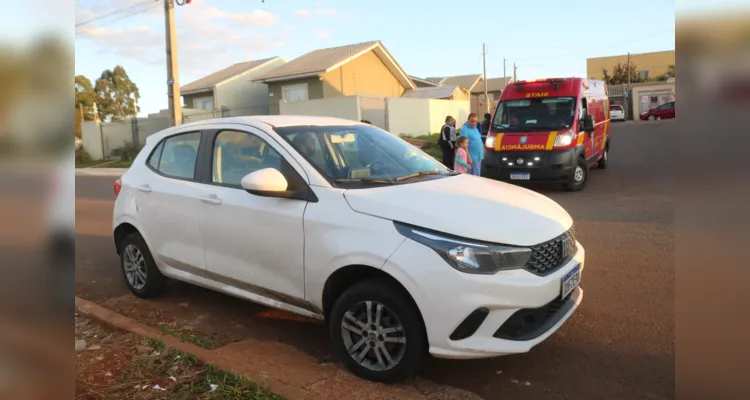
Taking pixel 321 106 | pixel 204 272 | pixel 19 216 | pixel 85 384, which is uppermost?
pixel 321 106

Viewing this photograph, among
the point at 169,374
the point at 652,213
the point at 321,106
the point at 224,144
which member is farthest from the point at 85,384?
the point at 321,106

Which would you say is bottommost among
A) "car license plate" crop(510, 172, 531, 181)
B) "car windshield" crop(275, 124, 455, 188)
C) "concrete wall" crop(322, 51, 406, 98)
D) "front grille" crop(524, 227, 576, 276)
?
"front grille" crop(524, 227, 576, 276)

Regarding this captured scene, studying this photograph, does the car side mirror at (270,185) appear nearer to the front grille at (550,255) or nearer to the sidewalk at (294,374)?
the sidewalk at (294,374)

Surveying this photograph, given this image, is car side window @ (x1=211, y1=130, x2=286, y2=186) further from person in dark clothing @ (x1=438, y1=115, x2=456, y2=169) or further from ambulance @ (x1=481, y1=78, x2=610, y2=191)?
person in dark clothing @ (x1=438, y1=115, x2=456, y2=169)

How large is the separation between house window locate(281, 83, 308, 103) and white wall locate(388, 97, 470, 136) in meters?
5.77

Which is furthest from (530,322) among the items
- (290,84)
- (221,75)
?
(221,75)

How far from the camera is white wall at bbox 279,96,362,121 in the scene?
24656 mm

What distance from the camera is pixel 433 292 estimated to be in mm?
3150

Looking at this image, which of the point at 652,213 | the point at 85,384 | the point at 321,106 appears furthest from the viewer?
the point at 321,106

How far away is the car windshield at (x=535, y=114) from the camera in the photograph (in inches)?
461

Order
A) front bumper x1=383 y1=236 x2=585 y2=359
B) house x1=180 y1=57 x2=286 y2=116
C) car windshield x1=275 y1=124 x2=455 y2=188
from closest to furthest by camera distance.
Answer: front bumper x1=383 y1=236 x2=585 y2=359, car windshield x1=275 y1=124 x2=455 y2=188, house x1=180 y1=57 x2=286 y2=116

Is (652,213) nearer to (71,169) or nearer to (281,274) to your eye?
(281,274)

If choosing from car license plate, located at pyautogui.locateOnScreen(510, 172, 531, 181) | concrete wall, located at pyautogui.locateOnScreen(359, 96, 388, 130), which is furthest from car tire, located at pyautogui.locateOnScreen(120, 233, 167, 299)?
concrete wall, located at pyautogui.locateOnScreen(359, 96, 388, 130)

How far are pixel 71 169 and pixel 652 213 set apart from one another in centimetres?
893
